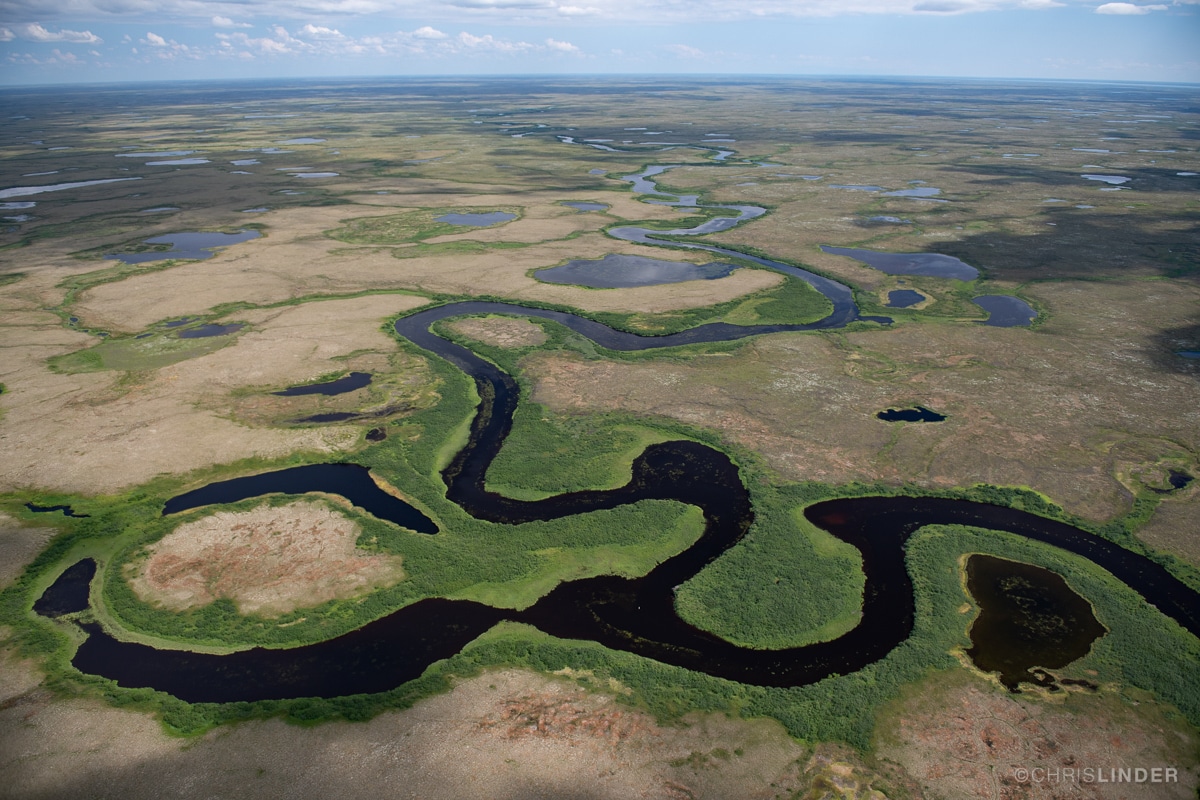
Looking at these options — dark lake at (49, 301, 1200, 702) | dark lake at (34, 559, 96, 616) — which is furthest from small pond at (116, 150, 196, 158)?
dark lake at (34, 559, 96, 616)

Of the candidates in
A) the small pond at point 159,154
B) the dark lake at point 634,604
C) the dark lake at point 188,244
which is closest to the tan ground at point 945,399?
the dark lake at point 634,604

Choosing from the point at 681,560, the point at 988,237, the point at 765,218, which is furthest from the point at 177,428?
the point at 988,237

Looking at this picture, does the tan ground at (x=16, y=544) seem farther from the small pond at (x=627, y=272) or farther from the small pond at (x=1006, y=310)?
the small pond at (x=1006, y=310)

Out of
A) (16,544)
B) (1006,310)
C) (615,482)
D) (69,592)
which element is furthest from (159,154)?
(1006,310)

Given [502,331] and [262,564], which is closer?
[262,564]

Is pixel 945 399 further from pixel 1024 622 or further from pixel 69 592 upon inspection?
pixel 69 592

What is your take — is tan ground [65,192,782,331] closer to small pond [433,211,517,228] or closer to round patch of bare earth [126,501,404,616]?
small pond [433,211,517,228]
